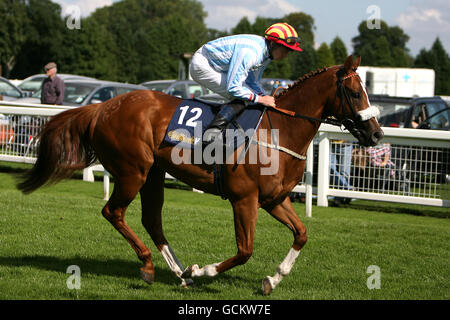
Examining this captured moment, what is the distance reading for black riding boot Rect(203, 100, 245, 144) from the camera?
5.21 m

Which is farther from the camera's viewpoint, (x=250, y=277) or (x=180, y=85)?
(x=180, y=85)

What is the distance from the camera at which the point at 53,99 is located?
1414 cm

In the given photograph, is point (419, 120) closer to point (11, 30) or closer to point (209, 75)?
point (209, 75)

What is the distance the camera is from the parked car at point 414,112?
1366cm

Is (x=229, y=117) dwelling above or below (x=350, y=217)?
above

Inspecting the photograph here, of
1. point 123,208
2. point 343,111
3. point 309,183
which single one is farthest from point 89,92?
point 343,111

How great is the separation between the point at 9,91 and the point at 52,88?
5.79 meters

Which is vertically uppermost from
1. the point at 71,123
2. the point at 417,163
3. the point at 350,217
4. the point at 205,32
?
the point at 205,32

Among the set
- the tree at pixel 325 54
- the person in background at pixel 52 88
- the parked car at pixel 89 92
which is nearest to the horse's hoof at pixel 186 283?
the person in background at pixel 52 88

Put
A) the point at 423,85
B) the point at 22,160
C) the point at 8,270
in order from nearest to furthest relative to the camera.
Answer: the point at 8,270, the point at 22,160, the point at 423,85

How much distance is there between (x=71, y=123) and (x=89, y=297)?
1705mm

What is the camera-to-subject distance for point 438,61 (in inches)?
2387

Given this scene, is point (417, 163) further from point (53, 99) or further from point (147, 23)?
point (147, 23)
